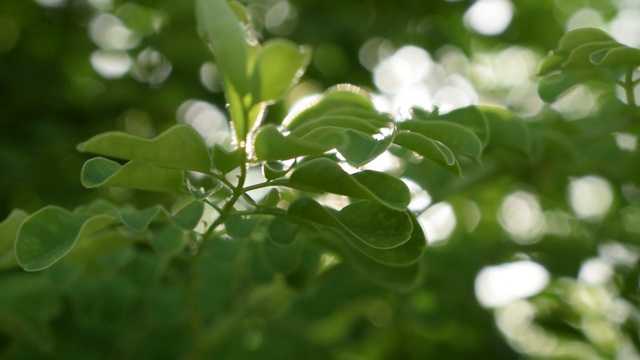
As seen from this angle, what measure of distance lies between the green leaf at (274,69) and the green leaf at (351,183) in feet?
0.37

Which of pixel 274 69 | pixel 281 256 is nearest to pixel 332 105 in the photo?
pixel 274 69

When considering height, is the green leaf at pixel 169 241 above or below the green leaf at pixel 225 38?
below

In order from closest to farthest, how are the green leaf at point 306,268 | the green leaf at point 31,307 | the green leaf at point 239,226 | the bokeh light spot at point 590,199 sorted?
the green leaf at point 239,226 < the green leaf at point 306,268 < the green leaf at point 31,307 < the bokeh light spot at point 590,199

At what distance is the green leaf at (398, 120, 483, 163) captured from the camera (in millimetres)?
835

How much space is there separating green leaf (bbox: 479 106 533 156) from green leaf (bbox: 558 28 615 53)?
0.14 m

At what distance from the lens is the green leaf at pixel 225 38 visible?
2.57 ft

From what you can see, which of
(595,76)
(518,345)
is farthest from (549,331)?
(595,76)

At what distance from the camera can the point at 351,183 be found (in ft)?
2.39

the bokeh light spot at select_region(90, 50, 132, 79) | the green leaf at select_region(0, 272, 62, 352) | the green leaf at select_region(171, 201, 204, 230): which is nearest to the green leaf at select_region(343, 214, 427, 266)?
the green leaf at select_region(171, 201, 204, 230)

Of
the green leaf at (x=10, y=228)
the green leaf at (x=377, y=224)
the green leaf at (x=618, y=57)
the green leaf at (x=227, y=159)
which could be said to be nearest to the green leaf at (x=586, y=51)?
the green leaf at (x=618, y=57)

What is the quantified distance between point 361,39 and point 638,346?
0.84 metres

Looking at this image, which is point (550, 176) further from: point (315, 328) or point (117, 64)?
point (117, 64)

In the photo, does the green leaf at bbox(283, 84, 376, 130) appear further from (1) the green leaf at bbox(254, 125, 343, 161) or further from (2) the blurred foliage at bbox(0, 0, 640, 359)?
(2) the blurred foliage at bbox(0, 0, 640, 359)

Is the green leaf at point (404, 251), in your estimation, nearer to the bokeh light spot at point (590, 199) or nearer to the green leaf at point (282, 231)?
the green leaf at point (282, 231)
